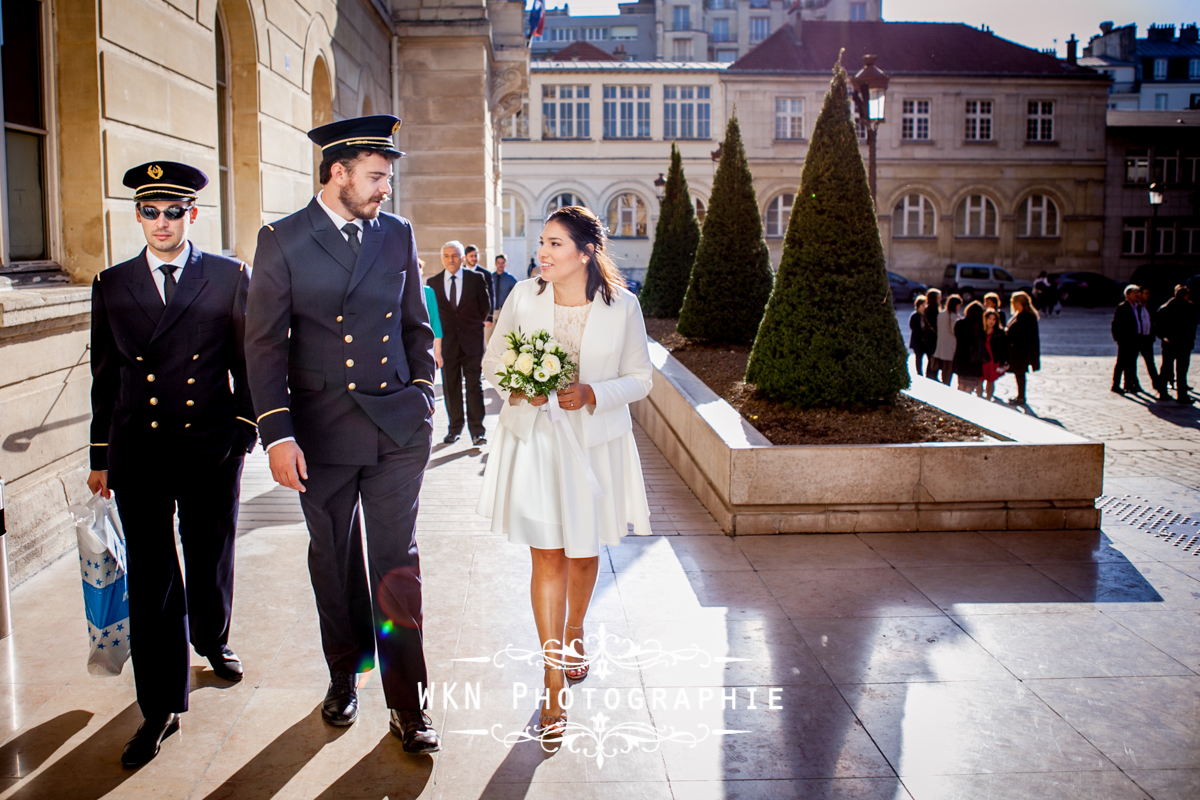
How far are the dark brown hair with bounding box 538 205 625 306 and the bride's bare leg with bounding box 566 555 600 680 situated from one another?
1.12 meters

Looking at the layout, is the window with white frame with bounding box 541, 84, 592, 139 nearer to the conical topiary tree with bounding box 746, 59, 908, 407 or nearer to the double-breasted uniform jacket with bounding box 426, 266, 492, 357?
the double-breasted uniform jacket with bounding box 426, 266, 492, 357

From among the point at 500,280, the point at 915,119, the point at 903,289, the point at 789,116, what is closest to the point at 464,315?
the point at 500,280

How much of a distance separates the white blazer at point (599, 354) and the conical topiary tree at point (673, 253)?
47.7ft

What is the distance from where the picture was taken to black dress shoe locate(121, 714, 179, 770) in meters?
3.69

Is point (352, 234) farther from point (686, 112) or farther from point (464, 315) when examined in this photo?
point (686, 112)

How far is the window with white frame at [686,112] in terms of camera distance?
160 ft

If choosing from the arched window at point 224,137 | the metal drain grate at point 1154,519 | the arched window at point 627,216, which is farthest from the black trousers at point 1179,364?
the arched window at point 627,216

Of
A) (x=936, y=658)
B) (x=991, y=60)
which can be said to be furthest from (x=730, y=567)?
(x=991, y=60)

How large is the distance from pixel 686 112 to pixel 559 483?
47230mm

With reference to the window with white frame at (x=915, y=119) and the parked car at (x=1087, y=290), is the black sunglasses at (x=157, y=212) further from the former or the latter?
the window with white frame at (x=915, y=119)

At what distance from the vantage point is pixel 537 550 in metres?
4.23

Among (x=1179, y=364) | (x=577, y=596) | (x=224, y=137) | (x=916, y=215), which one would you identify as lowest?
(x=577, y=596)

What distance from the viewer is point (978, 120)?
47.8m

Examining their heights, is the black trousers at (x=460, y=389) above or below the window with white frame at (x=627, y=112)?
below
